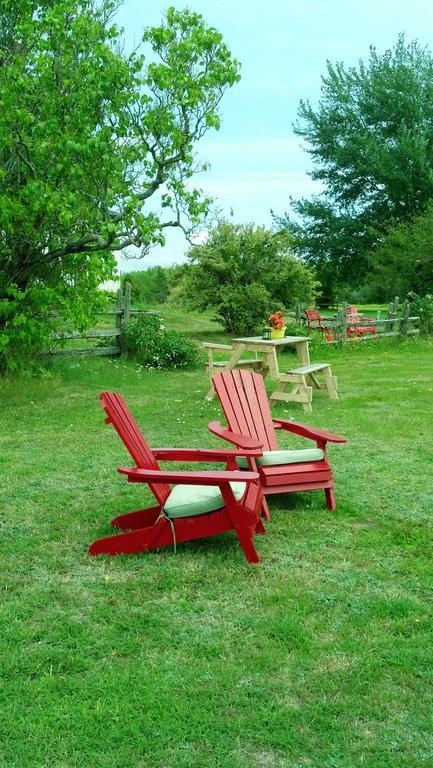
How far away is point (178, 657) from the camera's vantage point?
10.1 feet

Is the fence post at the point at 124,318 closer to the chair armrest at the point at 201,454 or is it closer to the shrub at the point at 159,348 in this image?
the shrub at the point at 159,348

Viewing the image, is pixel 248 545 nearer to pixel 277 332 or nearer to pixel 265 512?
pixel 265 512

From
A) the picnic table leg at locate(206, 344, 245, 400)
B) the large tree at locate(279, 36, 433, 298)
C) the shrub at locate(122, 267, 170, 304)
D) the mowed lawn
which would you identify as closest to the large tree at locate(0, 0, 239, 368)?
the picnic table leg at locate(206, 344, 245, 400)

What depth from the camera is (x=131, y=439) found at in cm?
441

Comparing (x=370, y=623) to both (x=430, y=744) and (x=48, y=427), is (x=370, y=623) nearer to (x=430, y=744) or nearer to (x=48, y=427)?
(x=430, y=744)

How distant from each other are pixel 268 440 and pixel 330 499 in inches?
32.7

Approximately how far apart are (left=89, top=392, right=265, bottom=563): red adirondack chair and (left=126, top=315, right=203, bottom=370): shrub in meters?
8.56

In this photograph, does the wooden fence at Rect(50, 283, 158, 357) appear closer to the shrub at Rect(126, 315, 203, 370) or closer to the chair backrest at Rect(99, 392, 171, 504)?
the shrub at Rect(126, 315, 203, 370)

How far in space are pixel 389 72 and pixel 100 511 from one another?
33.1 metres

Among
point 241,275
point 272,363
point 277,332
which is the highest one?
point 241,275

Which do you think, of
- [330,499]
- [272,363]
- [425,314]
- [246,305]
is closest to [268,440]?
[330,499]

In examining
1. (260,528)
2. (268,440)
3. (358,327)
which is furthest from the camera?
(358,327)

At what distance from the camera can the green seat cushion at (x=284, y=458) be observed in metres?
5.12

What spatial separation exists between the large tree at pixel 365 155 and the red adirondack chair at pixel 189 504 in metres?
28.3
